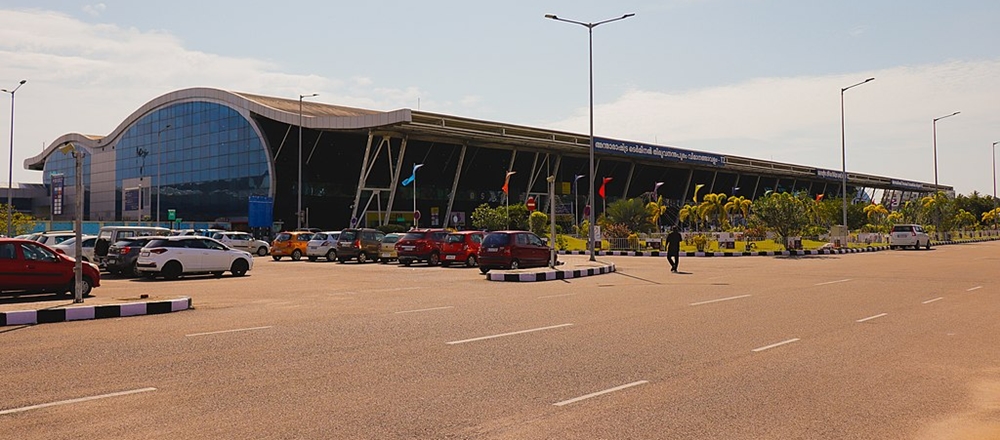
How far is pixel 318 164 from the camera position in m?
66.5

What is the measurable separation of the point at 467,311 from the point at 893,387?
8.01 m

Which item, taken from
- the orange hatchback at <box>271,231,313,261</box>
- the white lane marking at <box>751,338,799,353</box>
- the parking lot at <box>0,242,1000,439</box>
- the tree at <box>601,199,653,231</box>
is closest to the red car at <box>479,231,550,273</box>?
the parking lot at <box>0,242,1000,439</box>

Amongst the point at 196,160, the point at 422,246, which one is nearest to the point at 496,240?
the point at 422,246

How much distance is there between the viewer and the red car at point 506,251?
87.1 feet

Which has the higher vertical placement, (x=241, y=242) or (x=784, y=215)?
(x=784, y=215)

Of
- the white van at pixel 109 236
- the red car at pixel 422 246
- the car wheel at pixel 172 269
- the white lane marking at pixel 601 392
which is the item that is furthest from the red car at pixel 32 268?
the red car at pixel 422 246

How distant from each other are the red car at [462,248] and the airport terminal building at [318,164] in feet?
94.6

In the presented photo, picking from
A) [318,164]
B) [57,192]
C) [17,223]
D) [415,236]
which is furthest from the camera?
[57,192]

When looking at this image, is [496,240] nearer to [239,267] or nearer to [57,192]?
[239,267]

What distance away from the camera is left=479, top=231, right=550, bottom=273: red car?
26562mm

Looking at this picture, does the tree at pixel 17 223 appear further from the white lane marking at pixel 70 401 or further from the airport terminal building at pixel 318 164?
the white lane marking at pixel 70 401

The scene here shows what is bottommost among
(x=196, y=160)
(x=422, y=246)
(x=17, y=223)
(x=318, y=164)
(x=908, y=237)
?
(x=422, y=246)

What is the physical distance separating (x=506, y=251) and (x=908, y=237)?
3601 centimetres

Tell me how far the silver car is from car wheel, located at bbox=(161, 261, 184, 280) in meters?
13.1
